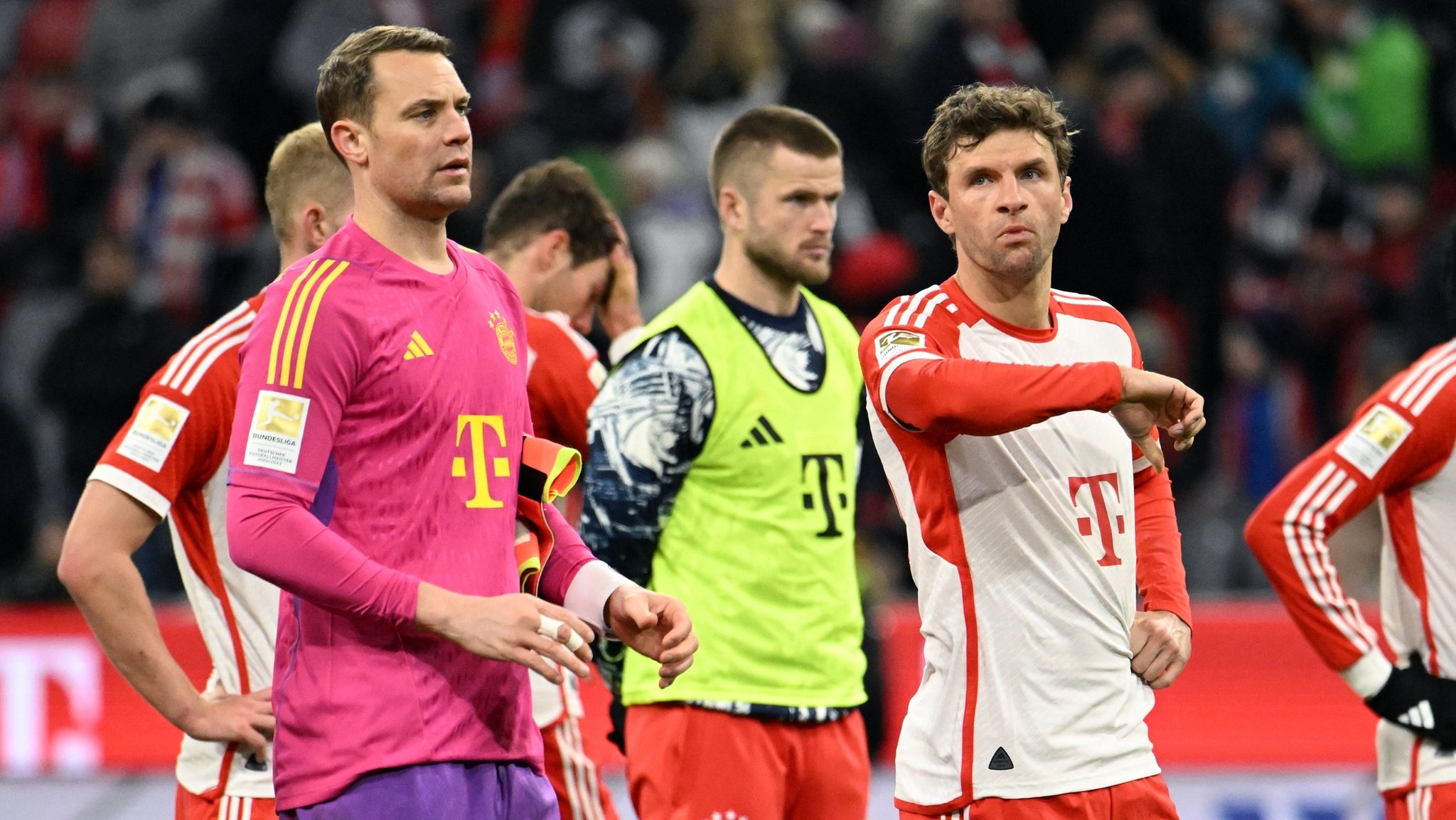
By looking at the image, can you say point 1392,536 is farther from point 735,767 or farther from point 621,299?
point 621,299

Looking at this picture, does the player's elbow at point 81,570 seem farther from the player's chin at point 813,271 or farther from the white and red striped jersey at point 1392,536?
the white and red striped jersey at point 1392,536

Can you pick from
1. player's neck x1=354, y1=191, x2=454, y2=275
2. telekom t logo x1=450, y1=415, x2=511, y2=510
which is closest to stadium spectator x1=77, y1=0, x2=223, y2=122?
player's neck x1=354, y1=191, x2=454, y2=275

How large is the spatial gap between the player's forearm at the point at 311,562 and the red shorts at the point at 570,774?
2089mm

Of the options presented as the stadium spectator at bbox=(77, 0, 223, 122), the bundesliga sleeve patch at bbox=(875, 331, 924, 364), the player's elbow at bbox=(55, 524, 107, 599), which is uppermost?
the stadium spectator at bbox=(77, 0, 223, 122)

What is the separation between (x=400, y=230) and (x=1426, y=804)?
3106 mm

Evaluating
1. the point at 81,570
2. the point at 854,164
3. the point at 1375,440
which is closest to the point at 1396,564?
the point at 1375,440

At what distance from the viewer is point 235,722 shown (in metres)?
4.47

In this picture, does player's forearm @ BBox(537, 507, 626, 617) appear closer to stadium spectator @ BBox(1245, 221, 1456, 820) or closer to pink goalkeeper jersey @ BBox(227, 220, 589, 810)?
pink goalkeeper jersey @ BBox(227, 220, 589, 810)

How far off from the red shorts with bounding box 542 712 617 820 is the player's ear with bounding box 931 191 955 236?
6.44 ft

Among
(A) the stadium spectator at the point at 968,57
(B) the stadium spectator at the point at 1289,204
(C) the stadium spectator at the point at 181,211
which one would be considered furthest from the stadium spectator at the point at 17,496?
(B) the stadium spectator at the point at 1289,204

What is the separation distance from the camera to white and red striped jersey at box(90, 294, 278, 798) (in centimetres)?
441

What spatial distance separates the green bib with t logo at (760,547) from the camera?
5.37 metres

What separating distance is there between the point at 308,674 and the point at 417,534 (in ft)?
1.13

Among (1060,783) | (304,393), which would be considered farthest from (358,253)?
(1060,783)
